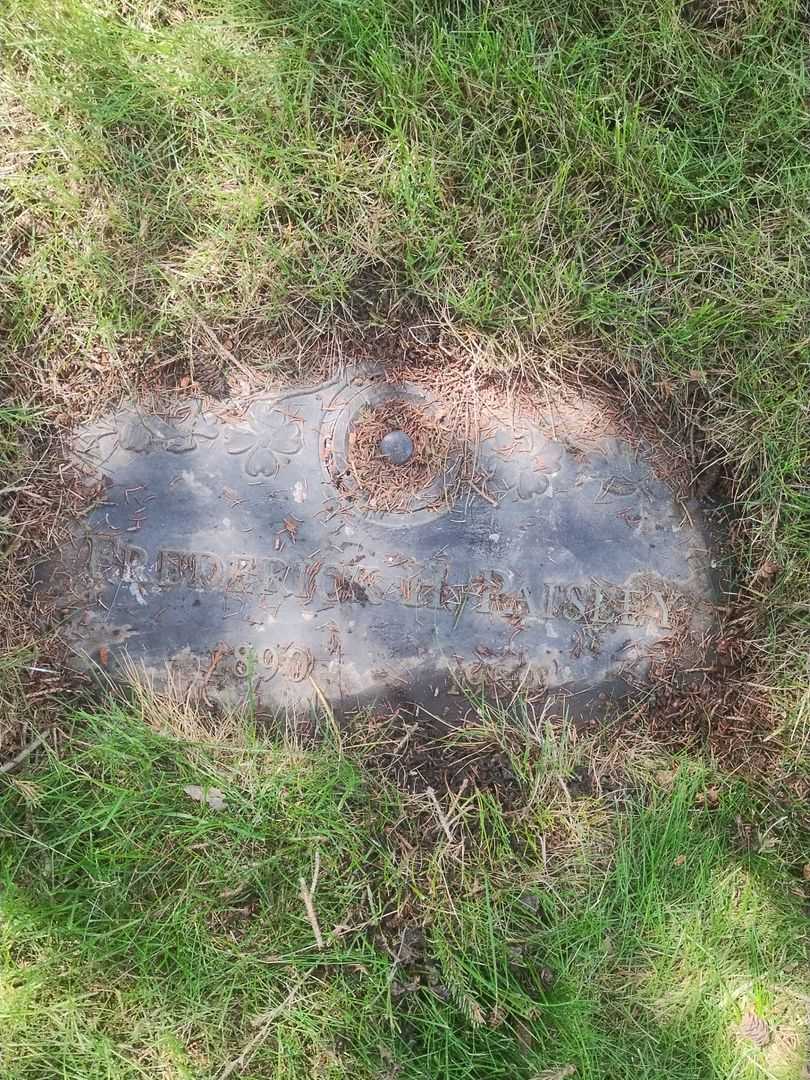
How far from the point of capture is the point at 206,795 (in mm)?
2049

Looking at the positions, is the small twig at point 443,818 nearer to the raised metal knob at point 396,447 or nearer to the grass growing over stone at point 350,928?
the grass growing over stone at point 350,928

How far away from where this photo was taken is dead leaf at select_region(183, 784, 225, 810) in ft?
6.72

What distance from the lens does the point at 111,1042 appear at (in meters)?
1.99

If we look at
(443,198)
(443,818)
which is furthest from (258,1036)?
(443,198)

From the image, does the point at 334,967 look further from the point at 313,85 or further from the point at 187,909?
the point at 313,85

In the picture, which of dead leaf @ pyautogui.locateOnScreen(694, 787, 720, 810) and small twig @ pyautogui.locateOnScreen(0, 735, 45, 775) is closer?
small twig @ pyautogui.locateOnScreen(0, 735, 45, 775)

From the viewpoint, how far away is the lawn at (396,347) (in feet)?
6.60

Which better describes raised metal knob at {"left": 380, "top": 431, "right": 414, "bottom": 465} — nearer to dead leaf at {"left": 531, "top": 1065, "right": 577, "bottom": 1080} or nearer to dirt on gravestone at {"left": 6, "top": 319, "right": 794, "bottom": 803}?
dirt on gravestone at {"left": 6, "top": 319, "right": 794, "bottom": 803}

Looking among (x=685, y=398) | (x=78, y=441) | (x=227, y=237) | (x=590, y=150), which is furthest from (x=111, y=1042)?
(x=590, y=150)

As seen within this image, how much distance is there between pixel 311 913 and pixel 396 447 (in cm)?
140

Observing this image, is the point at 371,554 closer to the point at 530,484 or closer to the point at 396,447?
the point at 396,447

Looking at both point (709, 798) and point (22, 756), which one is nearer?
point (22, 756)

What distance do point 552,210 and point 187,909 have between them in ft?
7.82

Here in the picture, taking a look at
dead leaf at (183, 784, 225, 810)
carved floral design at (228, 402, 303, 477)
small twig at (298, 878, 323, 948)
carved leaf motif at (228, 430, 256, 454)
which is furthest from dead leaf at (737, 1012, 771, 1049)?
carved leaf motif at (228, 430, 256, 454)
